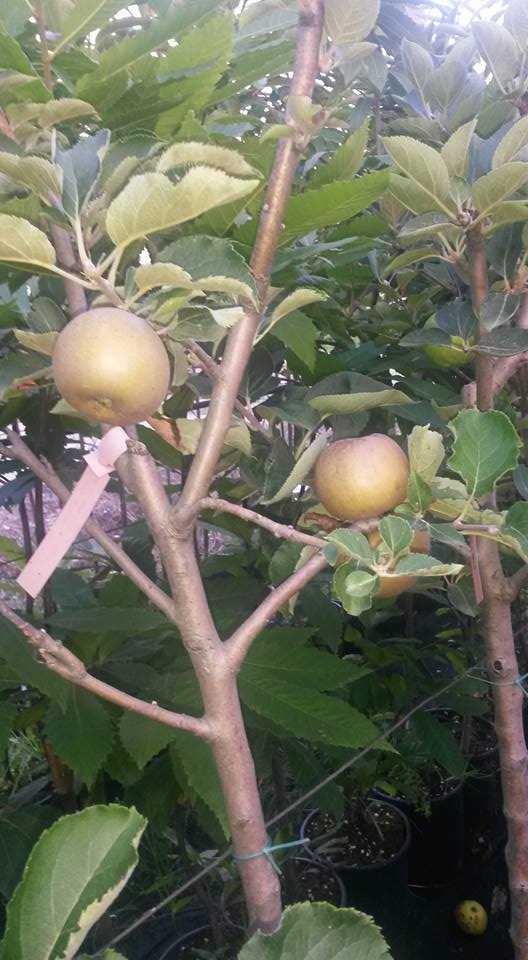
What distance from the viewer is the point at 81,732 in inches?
30.7

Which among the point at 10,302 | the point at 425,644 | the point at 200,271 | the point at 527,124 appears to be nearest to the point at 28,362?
the point at 10,302

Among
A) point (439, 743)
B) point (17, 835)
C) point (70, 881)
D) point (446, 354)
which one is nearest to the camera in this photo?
point (70, 881)

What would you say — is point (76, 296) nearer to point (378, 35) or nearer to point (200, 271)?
point (200, 271)

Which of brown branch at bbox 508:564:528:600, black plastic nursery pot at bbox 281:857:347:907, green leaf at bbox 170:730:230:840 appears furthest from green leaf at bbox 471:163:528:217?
black plastic nursery pot at bbox 281:857:347:907

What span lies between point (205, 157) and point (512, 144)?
0.91 ft

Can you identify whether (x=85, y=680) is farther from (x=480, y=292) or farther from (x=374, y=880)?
(x=374, y=880)

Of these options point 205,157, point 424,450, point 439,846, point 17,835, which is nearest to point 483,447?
point 424,450

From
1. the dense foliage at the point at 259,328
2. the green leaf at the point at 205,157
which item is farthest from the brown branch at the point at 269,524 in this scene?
the green leaf at the point at 205,157

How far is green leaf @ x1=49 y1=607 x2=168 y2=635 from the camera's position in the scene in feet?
2.65

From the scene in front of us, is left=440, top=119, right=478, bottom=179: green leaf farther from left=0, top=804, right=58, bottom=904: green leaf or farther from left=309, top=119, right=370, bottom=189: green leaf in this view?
left=0, top=804, right=58, bottom=904: green leaf

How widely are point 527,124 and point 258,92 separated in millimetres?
829

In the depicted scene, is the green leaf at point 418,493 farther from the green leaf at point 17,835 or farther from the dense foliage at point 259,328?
the green leaf at point 17,835

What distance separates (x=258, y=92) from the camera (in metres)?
1.33

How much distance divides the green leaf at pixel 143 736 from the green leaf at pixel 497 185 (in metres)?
0.53
